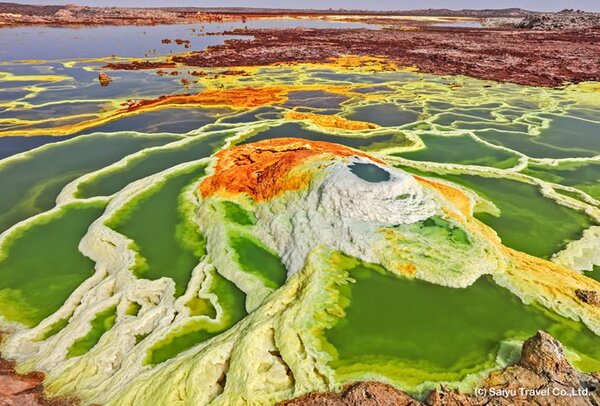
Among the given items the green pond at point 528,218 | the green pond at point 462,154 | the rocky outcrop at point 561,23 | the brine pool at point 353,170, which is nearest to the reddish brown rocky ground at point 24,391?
the brine pool at point 353,170

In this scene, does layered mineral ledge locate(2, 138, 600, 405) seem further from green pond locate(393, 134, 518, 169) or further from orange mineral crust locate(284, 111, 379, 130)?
orange mineral crust locate(284, 111, 379, 130)

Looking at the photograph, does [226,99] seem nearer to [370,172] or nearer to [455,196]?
[370,172]

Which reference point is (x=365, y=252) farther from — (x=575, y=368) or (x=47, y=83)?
(x=47, y=83)

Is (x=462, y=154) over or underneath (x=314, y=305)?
underneath

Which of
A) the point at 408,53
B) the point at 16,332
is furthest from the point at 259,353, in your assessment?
the point at 408,53

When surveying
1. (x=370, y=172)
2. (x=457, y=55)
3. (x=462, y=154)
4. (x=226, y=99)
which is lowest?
(x=457, y=55)

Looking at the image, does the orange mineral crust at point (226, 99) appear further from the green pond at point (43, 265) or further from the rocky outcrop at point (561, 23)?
the rocky outcrop at point (561, 23)

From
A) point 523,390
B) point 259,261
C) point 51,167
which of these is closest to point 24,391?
point 259,261

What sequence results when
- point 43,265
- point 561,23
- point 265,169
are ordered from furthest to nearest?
point 561,23, point 265,169, point 43,265
